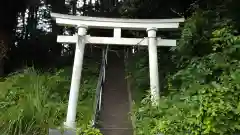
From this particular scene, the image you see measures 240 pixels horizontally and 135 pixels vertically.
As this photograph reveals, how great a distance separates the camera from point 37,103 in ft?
20.3

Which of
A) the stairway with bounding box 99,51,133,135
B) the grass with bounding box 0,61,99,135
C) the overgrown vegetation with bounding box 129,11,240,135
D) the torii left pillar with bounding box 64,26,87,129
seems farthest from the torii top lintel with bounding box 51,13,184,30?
the stairway with bounding box 99,51,133,135

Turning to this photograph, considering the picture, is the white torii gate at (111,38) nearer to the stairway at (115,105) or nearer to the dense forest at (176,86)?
the dense forest at (176,86)

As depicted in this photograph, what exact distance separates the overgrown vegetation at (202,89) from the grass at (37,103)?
1.49 metres

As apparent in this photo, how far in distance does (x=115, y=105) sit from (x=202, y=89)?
354 cm

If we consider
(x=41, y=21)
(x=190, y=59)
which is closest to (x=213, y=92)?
(x=190, y=59)

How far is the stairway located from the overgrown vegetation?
0.50 m

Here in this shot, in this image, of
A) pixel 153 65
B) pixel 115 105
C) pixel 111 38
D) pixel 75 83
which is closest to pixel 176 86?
pixel 153 65

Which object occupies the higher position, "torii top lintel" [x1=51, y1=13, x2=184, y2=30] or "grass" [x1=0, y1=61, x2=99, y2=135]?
"torii top lintel" [x1=51, y1=13, x2=184, y2=30]

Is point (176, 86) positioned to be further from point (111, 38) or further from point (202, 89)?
point (202, 89)

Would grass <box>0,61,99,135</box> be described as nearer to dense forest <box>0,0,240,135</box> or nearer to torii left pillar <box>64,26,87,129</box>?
dense forest <box>0,0,240,135</box>

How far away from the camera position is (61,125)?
19.1 feet

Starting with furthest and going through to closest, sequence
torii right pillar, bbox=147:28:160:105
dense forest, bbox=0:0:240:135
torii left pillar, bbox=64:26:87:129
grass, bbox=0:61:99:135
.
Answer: torii right pillar, bbox=147:28:160:105 < torii left pillar, bbox=64:26:87:129 < grass, bbox=0:61:99:135 < dense forest, bbox=0:0:240:135

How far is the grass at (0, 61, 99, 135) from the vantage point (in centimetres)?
575

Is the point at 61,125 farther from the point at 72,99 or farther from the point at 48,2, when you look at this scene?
the point at 48,2
